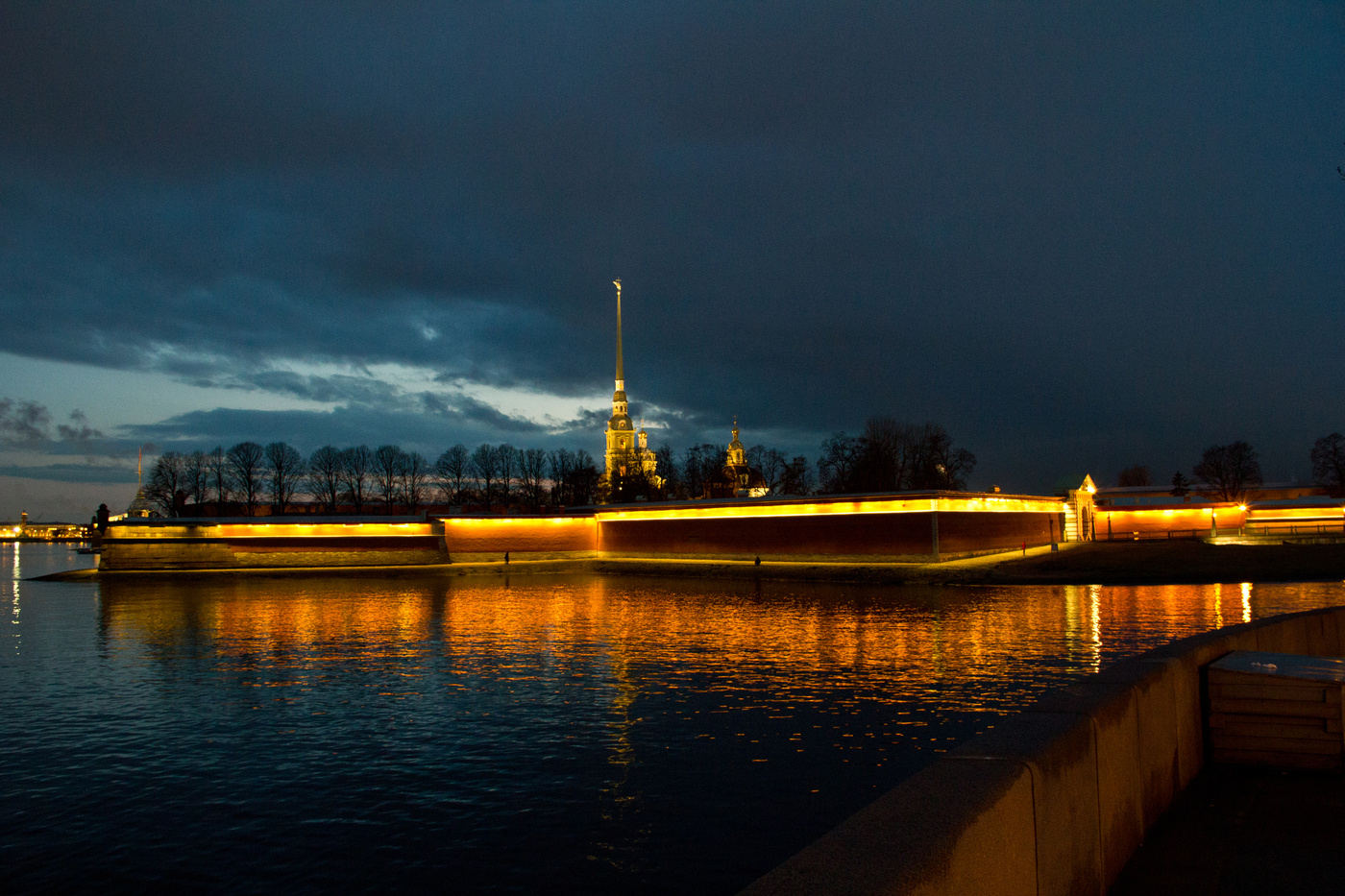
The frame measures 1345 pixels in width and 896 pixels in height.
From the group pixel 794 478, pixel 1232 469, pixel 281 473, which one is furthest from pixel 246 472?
pixel 1232 469

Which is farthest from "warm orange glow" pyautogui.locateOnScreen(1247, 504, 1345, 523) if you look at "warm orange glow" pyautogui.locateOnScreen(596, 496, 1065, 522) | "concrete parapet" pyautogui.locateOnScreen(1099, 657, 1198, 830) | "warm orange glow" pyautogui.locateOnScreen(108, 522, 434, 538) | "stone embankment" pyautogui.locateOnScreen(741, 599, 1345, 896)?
"stone embankment" pyautogui.locateOnScreen(741, 599, 1345, 896)

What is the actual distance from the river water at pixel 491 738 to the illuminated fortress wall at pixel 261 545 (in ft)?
123

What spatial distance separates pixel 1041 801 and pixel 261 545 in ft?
253

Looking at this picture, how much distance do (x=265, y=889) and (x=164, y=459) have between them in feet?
388

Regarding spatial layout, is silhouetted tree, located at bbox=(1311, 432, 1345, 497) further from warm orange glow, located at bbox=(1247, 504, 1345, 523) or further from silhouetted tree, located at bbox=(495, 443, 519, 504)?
silhouetted tree, located at bbox=(495, 443, 519, 504)

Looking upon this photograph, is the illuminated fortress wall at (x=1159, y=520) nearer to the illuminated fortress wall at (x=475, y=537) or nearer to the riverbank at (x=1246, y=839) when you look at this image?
the illuminated fortress wall at (x=475, y=537)

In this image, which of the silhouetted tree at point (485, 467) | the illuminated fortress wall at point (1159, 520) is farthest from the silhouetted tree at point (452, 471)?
the illuminated fortress wall at point (1159, 520)

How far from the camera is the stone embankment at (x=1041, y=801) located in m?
3.60

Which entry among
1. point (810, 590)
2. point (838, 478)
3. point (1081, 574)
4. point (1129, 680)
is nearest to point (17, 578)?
point (810, 590)

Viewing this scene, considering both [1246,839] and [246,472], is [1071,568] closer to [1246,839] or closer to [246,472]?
[1246,839]

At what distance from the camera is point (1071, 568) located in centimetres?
5066

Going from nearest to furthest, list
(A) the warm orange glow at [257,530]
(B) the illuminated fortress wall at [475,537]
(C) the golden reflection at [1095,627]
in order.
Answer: (C) the golden reflection at [1095,627]
(B) the illuminated fortress wall at [475,537]
(A) the warm orange glow at [257,530]

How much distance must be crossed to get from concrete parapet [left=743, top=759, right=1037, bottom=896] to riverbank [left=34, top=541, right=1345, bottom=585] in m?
46.7

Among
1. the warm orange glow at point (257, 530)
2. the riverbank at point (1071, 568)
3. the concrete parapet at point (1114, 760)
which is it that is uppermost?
the concrete parapet at point (1114, 760)
